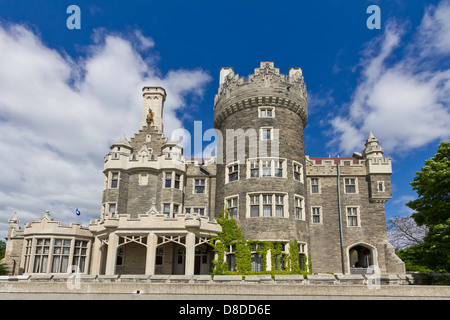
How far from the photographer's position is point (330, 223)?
2659cm

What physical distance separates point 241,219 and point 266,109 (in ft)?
30.5

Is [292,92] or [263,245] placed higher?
[292,92]

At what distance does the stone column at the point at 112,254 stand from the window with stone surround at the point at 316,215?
1617 centimetres

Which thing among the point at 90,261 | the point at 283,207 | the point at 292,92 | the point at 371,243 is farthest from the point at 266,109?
the point at 90,261

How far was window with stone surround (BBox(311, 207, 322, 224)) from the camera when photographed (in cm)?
2675

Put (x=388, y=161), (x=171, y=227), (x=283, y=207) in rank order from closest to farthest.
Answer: (x=171, y=227), (x=283, y=207), (x=388, y=161)

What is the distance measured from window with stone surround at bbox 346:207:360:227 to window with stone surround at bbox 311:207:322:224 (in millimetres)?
2377

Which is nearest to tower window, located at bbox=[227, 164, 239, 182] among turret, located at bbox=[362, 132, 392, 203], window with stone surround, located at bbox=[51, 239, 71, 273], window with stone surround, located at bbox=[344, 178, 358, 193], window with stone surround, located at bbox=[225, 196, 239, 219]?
window with stone surround, located at bbox=[225, 196, 239, 219]

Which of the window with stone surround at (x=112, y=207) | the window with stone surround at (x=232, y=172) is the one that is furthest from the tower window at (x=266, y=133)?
the window with stone surround at (x=112, y=207)

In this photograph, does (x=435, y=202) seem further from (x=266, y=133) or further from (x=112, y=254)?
(x=112, y=254)

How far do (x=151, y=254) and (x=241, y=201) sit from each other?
25.2 feet

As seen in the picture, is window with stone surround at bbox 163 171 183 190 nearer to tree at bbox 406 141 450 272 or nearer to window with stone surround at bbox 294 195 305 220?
window with stone surround at bbox 294 195 305 220

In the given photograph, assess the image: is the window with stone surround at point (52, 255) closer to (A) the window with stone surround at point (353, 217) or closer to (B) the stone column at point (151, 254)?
(B) the stone column at point (151, 254)

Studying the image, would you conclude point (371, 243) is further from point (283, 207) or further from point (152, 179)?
point (152, 179)
